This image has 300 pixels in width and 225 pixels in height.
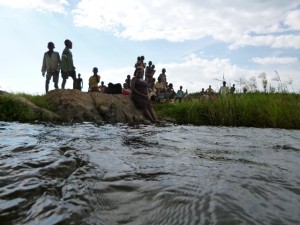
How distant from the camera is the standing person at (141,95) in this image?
10.2 metres

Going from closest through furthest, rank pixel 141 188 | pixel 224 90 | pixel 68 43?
pixel 141 188 < pixel 224 90 < pixel 68 43

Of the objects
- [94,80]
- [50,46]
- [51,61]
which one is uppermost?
[50,46]

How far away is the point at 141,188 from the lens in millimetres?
2090

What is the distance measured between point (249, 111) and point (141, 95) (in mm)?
3322

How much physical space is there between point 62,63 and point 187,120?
14.8 feet

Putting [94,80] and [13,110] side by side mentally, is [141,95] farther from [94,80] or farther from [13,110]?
[13,110]

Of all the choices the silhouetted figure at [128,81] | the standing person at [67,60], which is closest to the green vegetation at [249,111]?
the standing person at [67,60]

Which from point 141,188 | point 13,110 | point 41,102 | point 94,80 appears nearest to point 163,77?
point 94,80

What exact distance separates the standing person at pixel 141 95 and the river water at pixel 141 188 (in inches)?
271

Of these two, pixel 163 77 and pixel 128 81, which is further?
pixel 163 77

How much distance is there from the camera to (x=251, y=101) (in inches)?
392

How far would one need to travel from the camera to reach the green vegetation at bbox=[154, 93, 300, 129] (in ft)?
29.9

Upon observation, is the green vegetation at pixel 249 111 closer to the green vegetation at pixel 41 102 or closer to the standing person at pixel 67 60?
the standing person at pixel 67 60

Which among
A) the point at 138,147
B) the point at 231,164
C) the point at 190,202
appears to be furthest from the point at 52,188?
the point at 138,147
